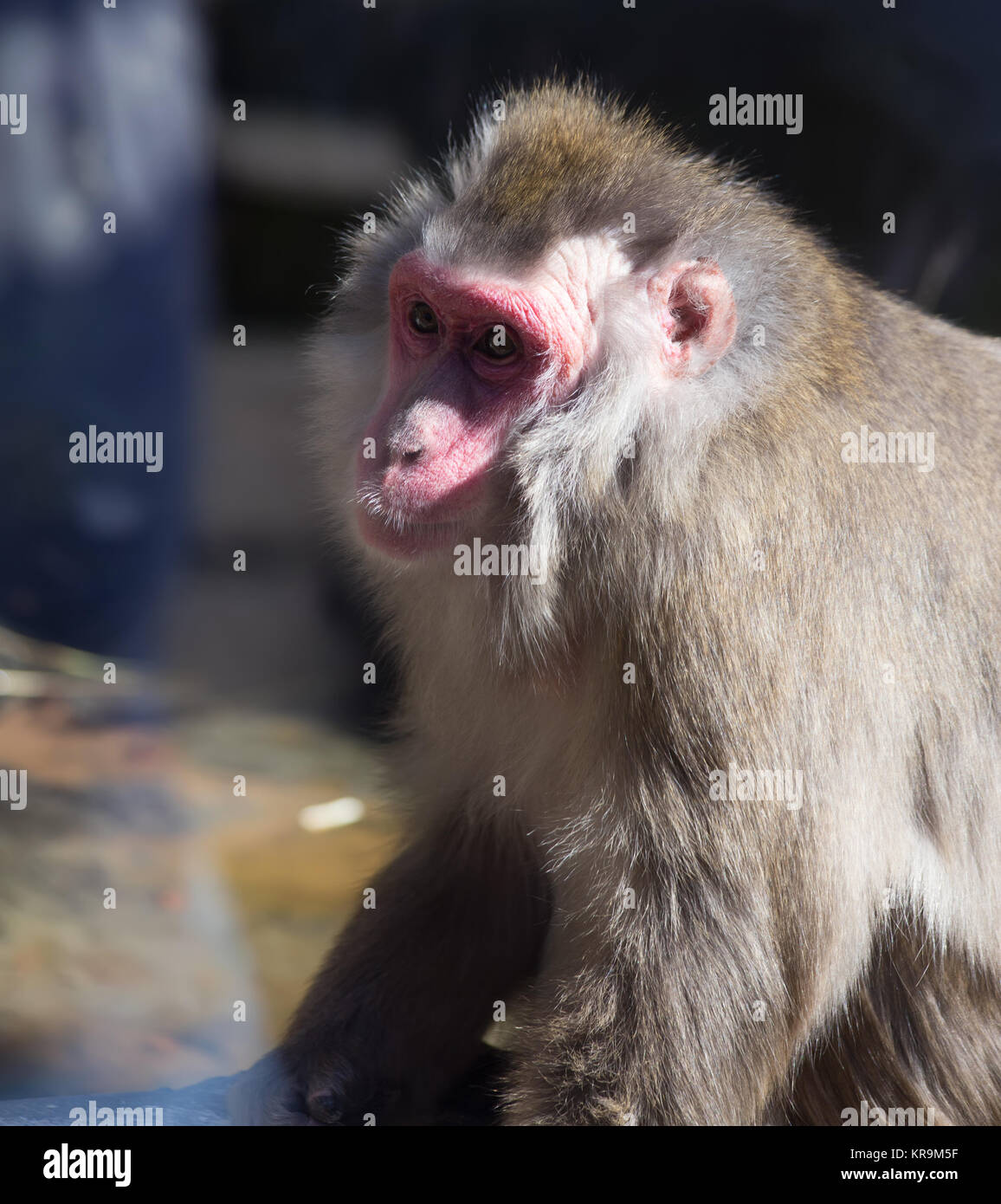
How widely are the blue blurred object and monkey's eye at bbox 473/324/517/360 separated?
4085mm

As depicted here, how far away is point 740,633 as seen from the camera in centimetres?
295

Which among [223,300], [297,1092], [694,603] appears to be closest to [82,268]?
[223,300]

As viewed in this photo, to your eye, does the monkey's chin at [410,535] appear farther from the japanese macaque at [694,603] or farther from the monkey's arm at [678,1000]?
the monkey's arm at [678,1000]

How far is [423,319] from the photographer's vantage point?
3.25m

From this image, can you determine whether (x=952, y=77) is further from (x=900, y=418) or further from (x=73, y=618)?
(x=73, y=618)

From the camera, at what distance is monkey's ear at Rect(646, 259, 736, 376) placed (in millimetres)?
2984

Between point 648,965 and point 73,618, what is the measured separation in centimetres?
472

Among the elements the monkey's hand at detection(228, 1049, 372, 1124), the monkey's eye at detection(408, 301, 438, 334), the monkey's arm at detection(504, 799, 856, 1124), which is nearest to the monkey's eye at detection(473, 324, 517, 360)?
the monkey's eye at detection(408, 301, 438, 334)

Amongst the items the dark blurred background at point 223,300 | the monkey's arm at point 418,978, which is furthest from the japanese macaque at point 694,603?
the dark blurred background at point 223,300

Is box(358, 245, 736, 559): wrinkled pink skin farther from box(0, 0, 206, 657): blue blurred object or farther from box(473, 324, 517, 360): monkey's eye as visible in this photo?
box(0, 0, 206, 657): blue blurred object

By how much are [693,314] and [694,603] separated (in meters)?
0.67

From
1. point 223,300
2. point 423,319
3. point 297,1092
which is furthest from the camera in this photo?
point 223,300

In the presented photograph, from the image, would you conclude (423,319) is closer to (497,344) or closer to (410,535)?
(497,344)
